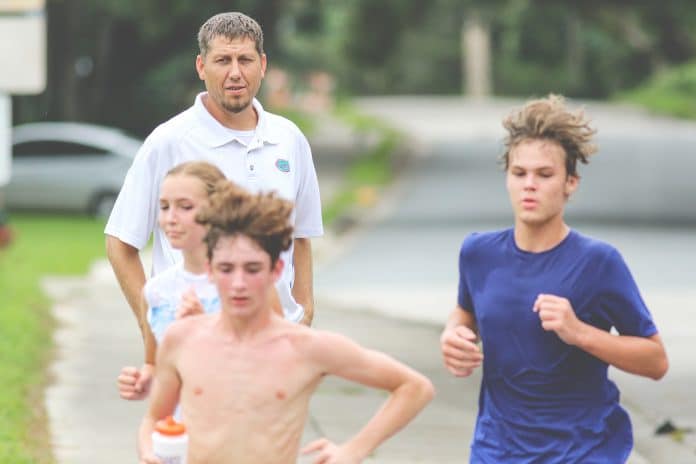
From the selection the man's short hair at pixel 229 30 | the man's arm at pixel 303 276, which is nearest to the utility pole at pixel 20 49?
the man's arm at pixel 303 276

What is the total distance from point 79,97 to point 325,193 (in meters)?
9.29

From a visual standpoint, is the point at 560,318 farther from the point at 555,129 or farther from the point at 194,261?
the point at 194,261

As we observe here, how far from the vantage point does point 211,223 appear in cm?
428

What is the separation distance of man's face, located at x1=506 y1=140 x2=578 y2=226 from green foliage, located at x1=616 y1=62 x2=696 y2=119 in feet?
180

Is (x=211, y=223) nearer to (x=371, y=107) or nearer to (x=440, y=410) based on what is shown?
(x=440, y=410)

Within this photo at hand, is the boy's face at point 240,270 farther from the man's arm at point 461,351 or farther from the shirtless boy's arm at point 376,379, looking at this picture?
the man's arm at point 461,351

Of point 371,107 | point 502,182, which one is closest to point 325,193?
point 502,182

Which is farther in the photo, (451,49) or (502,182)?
(451,49)

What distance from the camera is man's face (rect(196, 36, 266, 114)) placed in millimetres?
5539

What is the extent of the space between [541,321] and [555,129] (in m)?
0.54

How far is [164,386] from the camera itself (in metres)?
4.55

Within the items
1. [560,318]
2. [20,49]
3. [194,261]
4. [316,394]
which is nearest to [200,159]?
[194,261]

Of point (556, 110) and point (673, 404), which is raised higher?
point (556, 110)

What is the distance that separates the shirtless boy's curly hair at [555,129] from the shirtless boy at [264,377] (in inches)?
38.9
